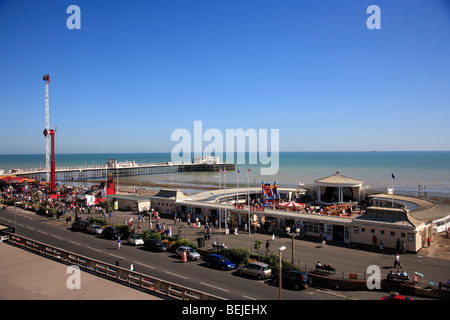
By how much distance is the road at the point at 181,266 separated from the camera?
54.2 ft

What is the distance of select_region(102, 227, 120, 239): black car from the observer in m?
28.1

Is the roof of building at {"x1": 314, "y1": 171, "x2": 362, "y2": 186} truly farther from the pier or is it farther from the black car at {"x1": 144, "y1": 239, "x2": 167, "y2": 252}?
the pier

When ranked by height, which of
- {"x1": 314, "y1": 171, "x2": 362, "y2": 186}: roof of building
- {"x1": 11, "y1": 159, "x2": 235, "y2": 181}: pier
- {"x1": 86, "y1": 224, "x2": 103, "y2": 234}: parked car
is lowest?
{"x1": 86, "y1": 224, "x2": 103, "y2": 234}: parked car

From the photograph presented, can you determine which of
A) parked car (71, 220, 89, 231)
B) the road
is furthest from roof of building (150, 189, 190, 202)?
the road

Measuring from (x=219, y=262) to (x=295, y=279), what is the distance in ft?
17.3

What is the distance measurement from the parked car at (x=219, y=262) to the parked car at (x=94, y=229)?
13425 millimetres

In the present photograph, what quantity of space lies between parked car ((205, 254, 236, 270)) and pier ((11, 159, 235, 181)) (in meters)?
77.9

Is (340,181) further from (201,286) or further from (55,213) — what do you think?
(55,213)

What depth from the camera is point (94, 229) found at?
30156 millimetres

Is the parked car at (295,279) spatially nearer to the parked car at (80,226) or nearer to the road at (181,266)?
the road at (181,266)

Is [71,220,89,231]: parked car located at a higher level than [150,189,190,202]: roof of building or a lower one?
lower

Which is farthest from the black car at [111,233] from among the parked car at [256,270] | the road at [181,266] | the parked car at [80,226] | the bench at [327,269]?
the bench at [327,269]

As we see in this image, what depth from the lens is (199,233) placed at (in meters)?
30.7

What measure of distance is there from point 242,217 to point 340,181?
51.8ft
